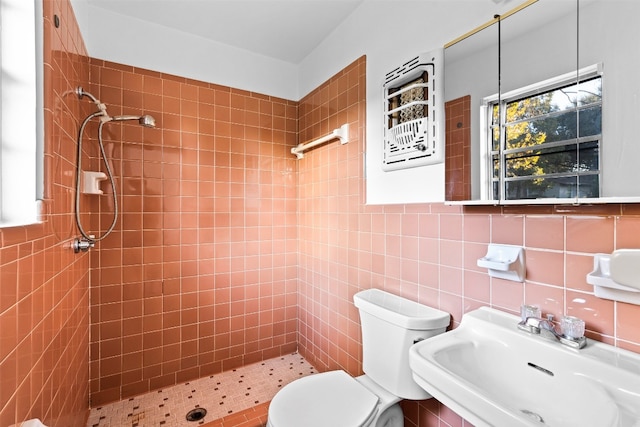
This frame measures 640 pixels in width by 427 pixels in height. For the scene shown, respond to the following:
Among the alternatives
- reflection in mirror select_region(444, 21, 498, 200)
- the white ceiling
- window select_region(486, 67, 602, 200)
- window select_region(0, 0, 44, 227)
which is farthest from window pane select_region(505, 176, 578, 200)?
window select_region(0, 0, 44, 227)

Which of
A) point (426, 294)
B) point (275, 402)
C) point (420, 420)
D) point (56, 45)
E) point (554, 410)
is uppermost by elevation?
point (56, 45)

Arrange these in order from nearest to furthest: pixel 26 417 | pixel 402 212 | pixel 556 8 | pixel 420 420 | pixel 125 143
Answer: pixel 26 417
pixel 556 8
pixel 420 420
pixel 402 212
pixel 125 143

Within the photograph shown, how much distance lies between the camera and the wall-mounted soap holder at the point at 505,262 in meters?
1.02

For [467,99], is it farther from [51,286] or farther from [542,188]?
[51,286]

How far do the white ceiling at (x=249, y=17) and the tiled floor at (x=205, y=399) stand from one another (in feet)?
7.89

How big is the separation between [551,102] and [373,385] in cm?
133

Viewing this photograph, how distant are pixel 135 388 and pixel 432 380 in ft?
6.44

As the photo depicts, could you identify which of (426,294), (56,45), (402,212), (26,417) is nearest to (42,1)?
(56,45)

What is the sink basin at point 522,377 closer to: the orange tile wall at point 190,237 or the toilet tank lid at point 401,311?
the toilet tank lid at point 401,311

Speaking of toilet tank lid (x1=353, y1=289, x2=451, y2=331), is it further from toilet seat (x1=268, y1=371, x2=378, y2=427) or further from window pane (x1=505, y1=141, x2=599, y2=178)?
window pane (x1=505, y1=141, x2=599, y2=178)

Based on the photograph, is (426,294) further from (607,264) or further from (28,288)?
(28,288)

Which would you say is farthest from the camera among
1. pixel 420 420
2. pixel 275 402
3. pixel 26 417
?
pixel 420 420

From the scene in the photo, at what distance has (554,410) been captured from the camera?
2.72 feet

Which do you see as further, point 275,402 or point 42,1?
point 275,402
